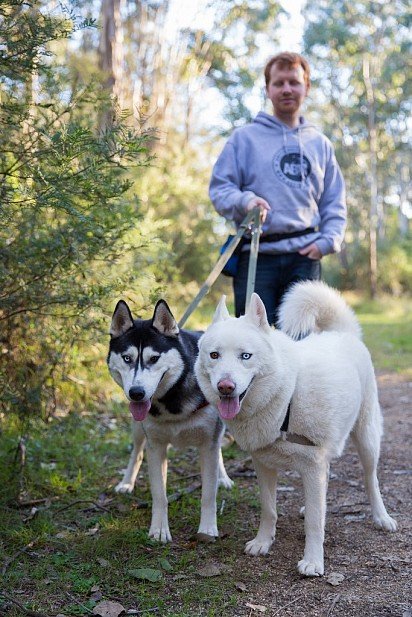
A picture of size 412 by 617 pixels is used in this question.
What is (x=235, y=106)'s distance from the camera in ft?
74.3

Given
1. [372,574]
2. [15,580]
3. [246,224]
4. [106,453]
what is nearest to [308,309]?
[246,224]

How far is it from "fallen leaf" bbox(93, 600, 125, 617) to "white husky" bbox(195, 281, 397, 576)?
80 cm

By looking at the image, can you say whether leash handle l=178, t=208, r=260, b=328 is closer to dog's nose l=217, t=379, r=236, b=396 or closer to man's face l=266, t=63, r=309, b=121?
man's face l=266, t=63, r=309, b=121

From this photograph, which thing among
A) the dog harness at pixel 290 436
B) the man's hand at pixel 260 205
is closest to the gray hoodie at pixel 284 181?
the man's hand at pixel 260 205

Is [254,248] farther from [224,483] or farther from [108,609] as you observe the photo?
[108,609]

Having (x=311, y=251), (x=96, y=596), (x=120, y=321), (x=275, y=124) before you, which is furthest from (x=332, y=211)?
(x=96, y=596)

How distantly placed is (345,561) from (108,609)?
119cm

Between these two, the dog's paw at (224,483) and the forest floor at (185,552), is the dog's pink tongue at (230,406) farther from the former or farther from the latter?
the dog's paw at (224,483)

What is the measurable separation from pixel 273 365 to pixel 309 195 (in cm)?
161

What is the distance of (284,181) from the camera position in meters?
3.91

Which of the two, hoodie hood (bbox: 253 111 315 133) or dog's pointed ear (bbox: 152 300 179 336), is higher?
hoodie hood (bbox: 253 111 315 133)

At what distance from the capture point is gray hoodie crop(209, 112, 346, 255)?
12.8 ft

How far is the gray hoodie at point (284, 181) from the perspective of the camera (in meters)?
3.89

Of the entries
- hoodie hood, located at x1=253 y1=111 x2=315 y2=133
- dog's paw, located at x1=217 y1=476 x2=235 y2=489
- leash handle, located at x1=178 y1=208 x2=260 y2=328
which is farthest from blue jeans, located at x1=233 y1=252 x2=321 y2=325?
dog's paw, located at x1=217 y1=476 x2=235 y2=489
